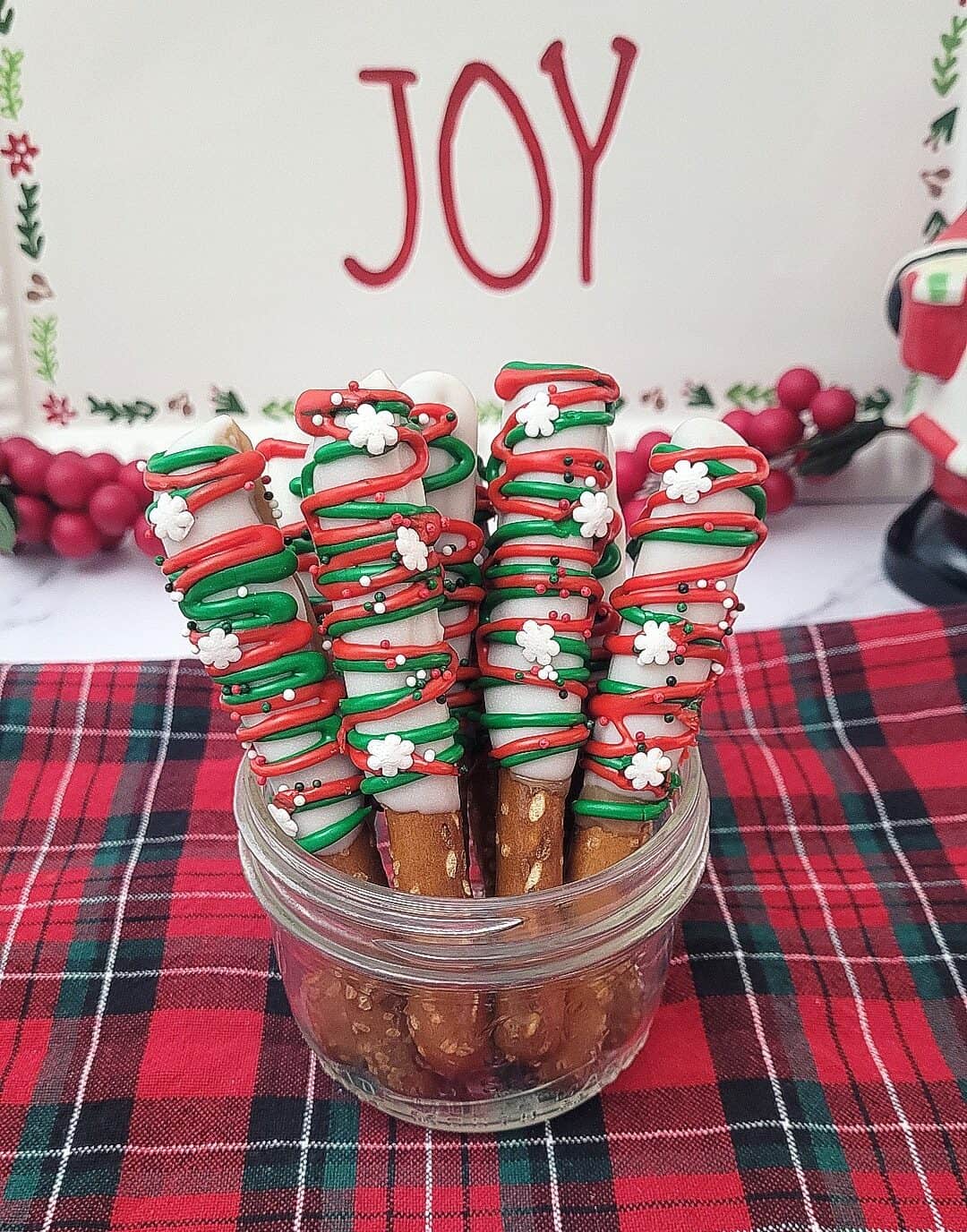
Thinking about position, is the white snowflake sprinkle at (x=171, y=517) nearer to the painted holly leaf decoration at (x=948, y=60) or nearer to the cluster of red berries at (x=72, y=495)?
the cluster of red berries at (x=72, y=495)

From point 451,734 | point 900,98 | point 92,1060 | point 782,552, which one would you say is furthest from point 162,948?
point 900,98

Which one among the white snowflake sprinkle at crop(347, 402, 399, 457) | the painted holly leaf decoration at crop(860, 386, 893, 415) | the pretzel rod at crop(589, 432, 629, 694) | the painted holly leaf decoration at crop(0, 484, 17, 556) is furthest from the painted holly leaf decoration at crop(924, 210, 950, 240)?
the painted holly leaf decoration at crop(0, 484, 17, 556)

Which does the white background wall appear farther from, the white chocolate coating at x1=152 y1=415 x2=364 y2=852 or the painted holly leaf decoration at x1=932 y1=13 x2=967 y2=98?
the white chocolate coating at x1=152 y1=415 x2=364 y2=852

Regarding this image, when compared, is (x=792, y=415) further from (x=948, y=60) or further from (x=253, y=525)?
(x=253, y=525)

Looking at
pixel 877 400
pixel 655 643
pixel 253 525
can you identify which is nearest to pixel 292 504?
pixel 253 525

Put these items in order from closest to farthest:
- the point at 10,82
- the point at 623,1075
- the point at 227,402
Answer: the point at 623,1075, the point at 10,82, the point at 227,402

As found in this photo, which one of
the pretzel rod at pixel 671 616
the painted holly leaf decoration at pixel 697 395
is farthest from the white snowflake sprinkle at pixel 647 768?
the painted holly leaf decoration at pixel 697 395

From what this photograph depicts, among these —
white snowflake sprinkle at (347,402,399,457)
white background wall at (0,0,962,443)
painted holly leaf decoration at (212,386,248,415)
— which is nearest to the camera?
white snowflake sprinkle at (347,402,399,457)
